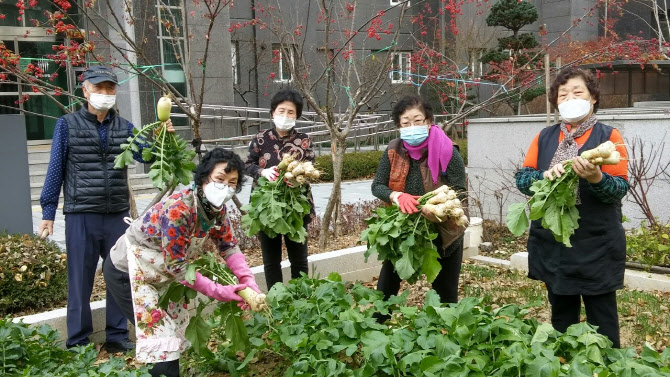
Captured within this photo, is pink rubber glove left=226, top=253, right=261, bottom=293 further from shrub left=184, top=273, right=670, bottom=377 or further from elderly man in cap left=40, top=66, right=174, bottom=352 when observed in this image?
elderly man in cap left=40, top=66, right=174, bottom=352

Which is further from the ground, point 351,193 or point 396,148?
point 396,148

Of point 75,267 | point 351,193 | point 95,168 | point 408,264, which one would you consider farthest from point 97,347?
point 351,193

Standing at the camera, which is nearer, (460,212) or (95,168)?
(460,212)

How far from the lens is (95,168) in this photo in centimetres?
452

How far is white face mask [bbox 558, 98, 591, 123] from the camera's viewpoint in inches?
135

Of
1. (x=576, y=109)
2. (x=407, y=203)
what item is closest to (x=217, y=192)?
(x=407, y=203)

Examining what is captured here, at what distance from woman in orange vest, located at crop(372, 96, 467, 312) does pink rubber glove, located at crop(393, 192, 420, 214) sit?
0.06 m

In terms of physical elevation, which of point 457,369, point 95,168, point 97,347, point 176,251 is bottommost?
point 97,347

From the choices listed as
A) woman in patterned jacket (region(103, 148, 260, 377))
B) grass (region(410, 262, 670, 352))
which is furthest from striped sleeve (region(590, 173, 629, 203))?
woman in patterned jacket (region(103, 148, 260, 377))

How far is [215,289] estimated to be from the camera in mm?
3367

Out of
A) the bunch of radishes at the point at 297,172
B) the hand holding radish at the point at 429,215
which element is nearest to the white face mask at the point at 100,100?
the bunch of radishes at the point at 297,172

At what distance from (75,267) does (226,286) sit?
5.26 feet

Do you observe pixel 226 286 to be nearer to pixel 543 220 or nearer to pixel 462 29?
pixel 543 220

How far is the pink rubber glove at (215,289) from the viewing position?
3.32 meters
